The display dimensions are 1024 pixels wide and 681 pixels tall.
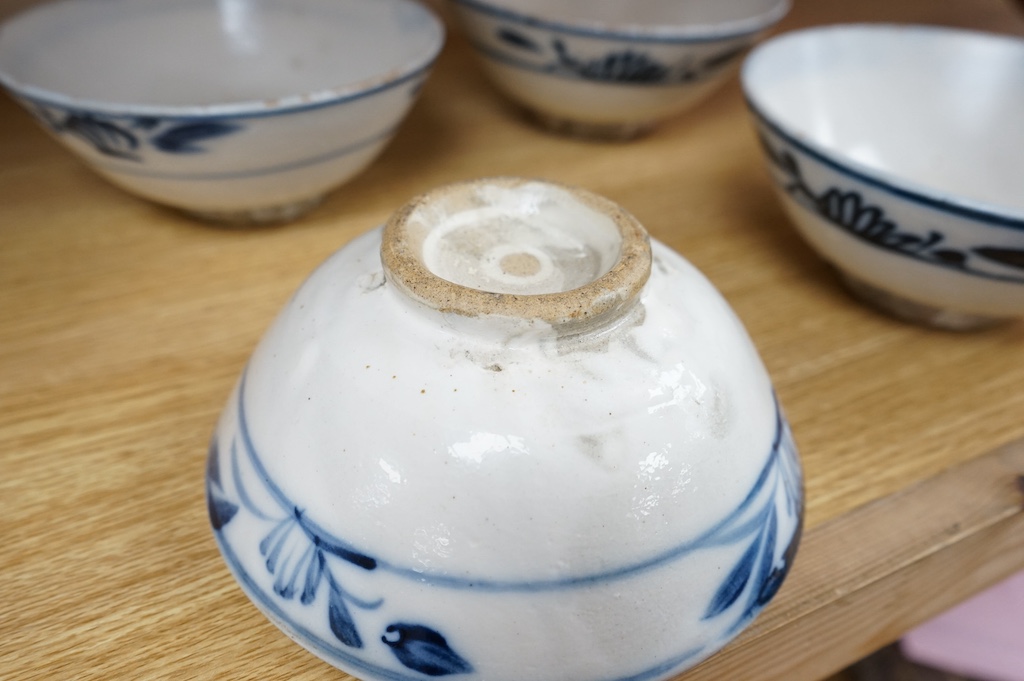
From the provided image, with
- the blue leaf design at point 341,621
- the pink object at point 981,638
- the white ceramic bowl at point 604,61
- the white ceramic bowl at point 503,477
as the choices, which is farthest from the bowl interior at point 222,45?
the pink object at point 981,638

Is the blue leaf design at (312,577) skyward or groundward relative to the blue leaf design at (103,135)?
groundward

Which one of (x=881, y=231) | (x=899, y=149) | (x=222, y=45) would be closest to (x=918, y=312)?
(x=881, y=231)

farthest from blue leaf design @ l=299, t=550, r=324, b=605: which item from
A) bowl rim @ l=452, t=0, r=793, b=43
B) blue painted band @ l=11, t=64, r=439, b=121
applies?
bowl rim @ l=452, t=0, r=793, b=43

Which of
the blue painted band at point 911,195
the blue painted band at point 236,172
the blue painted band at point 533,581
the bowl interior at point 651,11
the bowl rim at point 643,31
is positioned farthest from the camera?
the bowl interior at point 651,11

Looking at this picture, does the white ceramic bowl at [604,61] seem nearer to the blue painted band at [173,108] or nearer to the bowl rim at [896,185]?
the bowl rim at [896,185]

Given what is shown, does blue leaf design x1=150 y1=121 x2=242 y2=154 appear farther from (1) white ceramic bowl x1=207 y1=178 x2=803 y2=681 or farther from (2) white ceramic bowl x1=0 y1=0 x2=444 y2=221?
(1) white ceramic bowl x1=207 y1=178 x2=803 y2=681

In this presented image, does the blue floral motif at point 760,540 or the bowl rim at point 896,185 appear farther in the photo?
the bowl rim at point 896,185

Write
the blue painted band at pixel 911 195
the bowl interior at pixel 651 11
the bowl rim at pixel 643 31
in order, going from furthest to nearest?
the bowl interior at pixel 651 11 → the bowl rim at pixel 643 31 → the blue painted band at pixel 911 195

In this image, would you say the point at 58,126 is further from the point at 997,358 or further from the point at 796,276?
the point at 997,358
